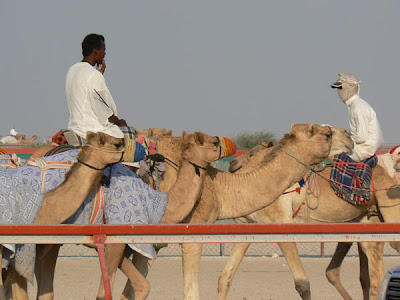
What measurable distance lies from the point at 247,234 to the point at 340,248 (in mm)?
4672

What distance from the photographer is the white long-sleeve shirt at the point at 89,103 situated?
6035 mm

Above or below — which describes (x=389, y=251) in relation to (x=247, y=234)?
below

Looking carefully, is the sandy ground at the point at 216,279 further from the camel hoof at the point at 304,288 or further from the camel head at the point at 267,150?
the camel head at the point at 267,150

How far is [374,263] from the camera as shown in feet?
26.6

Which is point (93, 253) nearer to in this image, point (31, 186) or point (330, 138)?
point (330, 138)

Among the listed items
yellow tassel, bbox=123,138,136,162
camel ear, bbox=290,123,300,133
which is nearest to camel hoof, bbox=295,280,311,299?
camel ear, bbox=290,123,300,133

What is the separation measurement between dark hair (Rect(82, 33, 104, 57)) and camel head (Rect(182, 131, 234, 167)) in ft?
3.57

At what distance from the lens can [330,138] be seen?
23.0 feet

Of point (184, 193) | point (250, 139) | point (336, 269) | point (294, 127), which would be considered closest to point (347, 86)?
point (294, 127)

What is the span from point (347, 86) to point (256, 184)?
7.87 ft

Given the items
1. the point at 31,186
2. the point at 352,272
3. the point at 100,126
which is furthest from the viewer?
the point at 352,272

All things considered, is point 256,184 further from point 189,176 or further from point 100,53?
point 100,53

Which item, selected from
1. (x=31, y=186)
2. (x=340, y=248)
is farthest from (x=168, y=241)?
(x=340, y=248)

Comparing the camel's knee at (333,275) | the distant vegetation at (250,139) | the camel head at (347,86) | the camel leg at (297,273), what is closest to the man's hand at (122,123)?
the camel leg at (297,273)
